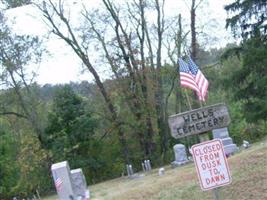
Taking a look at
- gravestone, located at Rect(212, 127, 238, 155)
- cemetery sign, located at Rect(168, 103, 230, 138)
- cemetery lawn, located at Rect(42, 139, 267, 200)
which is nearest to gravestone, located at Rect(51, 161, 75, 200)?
cemetery lawn, located at Rect(42, 139, 267, 200)

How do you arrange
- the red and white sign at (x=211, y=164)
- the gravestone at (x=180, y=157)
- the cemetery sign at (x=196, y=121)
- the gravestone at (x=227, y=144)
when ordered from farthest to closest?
the gravestone at (x=180, y=157), the gravestone at (x=227, y=144), the cemetery sign at (x=196, y=121), the red and white sign at (x=211, y=164)

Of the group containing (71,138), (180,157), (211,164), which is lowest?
(180,157)

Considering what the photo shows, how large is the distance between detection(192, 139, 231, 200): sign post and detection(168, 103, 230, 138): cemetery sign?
0.53 metres

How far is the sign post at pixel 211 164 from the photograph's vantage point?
7352 millimetres

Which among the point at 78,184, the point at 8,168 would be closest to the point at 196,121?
the point at 78,184

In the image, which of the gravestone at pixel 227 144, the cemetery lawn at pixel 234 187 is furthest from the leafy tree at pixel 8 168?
the cemetery lawn at pixel 234 187

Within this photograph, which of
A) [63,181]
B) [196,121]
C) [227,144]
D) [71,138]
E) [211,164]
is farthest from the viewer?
[71,138]

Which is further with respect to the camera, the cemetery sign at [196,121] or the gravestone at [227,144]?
the gravestone at [227,144]

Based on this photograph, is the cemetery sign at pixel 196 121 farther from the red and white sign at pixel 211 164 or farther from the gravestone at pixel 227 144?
the gravestone at pixel 227 144

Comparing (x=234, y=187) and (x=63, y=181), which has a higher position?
(x=63, y=181)

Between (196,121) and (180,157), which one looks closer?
(196,121)

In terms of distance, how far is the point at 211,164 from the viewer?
7.39 metres

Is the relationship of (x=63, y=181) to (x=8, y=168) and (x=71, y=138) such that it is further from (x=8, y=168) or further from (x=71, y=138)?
(x=8, y=168)

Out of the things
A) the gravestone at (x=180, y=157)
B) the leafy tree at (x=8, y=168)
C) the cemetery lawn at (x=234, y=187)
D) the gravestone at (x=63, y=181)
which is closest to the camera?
the cemetery lawn at (x=234, y=187)
